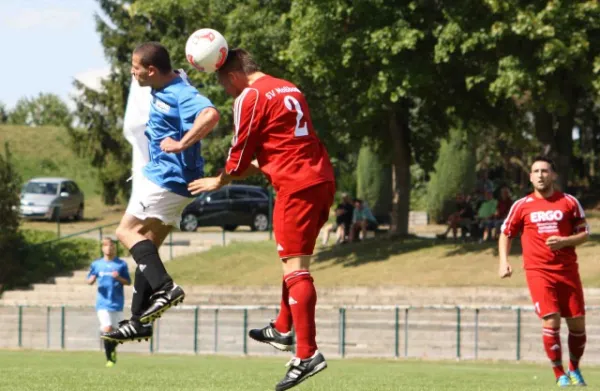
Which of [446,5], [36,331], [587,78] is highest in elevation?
[446,5]

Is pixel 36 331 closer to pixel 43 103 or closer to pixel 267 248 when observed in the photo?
pixel 267 248

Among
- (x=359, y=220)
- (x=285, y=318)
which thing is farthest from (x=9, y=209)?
(x=285, y=318)

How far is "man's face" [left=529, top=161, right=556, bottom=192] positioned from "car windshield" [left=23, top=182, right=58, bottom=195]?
4361 centimetres

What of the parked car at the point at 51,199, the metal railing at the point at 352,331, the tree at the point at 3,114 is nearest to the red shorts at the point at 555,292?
the metal railing at the point at 352,331

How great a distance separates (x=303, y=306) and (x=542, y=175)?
530 centimetres

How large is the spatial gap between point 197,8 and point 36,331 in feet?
40.9

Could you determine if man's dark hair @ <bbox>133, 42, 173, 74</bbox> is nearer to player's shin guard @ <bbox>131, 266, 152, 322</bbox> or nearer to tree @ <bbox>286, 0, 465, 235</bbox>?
player's shin guard @ <bbox>131, 266, 152, 322</bbox>

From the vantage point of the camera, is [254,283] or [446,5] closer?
[446,5]

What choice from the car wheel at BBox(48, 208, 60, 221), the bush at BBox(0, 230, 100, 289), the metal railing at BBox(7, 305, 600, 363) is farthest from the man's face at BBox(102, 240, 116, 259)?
the car wheel at BBox(48, 208, 60, 221)

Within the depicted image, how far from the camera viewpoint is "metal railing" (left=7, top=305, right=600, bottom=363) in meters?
26.2

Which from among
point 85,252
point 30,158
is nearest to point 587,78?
point 85,252

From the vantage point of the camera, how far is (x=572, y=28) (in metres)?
32.4

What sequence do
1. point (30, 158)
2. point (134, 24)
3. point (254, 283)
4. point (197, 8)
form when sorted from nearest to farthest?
point (254, 283)
point (197, 8)
point (134, 24)
point (30, 158)

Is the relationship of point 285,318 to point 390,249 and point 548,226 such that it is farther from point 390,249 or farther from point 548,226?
point 390,249
